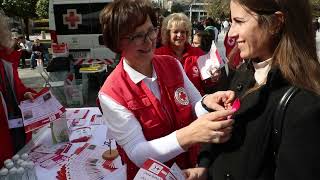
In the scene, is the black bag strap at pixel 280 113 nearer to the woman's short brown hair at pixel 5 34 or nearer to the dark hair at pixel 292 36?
the dark hair at pixel 292 36

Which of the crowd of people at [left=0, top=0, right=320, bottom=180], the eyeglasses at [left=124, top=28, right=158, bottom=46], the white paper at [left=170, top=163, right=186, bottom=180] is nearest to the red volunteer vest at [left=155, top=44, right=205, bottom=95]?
the crowd of people at [left=0, top=0, right=320, bottom=180]

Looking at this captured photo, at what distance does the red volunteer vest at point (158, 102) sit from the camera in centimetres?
157

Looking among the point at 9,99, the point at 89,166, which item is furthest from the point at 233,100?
A: the point at 9,99

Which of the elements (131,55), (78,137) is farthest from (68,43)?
(131,55)

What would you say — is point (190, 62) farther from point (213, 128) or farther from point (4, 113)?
point (213, 128)

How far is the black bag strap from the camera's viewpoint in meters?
1.11

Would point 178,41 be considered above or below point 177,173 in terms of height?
above

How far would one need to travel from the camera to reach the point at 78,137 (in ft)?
8.82

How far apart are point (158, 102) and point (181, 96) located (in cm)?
17

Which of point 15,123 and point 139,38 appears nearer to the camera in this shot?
point 139,38

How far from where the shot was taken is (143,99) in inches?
62.9

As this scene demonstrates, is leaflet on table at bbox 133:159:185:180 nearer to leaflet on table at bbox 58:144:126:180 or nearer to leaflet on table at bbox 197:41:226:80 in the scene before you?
leaflet on table at bbox 58:144:126:180

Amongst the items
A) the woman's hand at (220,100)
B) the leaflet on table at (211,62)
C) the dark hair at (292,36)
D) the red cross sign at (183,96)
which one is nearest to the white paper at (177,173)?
the woman's hand at (220,100)

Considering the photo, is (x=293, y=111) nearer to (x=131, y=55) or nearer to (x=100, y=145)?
(x=131, y=55)
